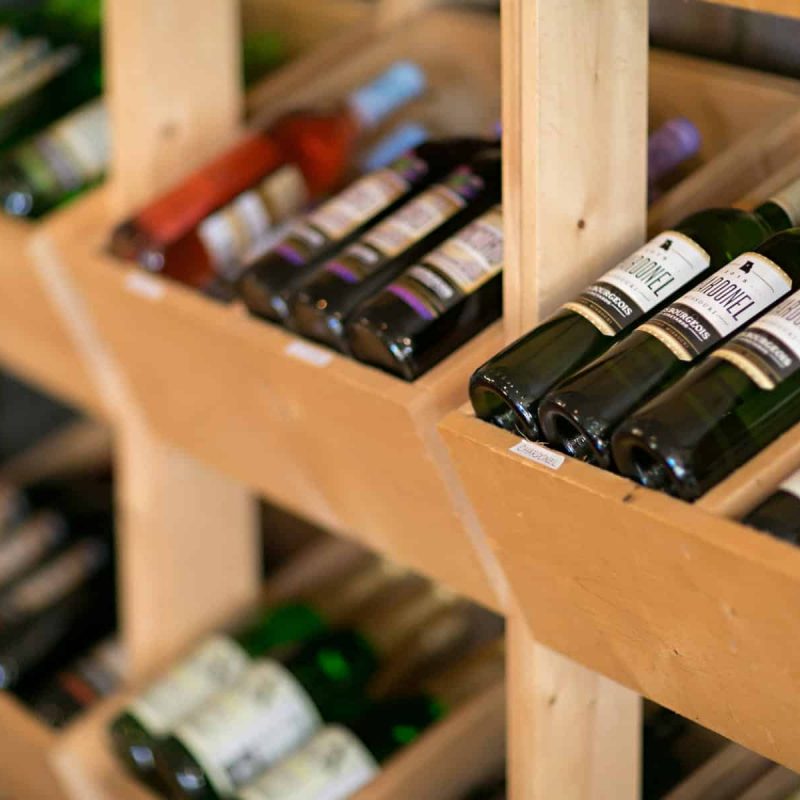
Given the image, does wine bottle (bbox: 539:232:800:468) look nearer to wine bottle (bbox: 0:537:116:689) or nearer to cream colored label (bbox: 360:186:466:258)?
cream colored label (bbox: 360:186:466:258)

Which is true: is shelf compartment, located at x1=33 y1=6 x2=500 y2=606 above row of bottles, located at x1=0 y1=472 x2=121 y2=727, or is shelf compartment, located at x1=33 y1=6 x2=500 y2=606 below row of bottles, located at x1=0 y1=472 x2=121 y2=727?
above

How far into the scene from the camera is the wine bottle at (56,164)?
148 centimetres

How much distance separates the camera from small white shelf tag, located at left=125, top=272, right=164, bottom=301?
3.86 ft

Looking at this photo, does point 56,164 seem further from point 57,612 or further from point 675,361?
A: point 675,361

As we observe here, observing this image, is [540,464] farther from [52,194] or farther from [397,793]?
[52,194]

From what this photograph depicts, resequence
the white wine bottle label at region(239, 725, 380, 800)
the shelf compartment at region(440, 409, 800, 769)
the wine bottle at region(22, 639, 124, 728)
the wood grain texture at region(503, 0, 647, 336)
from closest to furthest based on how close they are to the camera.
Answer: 1. the shelf compartment at region(440, 409, 800, 769)
2. the wood grain texture at region(503, 0, 647, 336)
3. the white wine bottle label at region(239, 725, 380, 800)
4. the wine bottle at region(22, 639, 124, 728)

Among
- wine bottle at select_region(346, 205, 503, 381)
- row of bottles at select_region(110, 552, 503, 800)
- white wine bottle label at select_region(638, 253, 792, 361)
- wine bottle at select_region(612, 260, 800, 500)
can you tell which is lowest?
row of bottles at select_region(110, 552, 503, 800)

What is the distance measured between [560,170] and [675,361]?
0.16 m

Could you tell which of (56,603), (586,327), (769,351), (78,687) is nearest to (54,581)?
(56,603)

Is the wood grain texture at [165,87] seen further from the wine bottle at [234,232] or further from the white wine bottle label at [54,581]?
the white wine bottle label at [54,581]

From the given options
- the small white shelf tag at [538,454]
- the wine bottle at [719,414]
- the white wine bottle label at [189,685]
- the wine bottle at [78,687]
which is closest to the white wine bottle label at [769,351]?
the wine bottle at [719,414]

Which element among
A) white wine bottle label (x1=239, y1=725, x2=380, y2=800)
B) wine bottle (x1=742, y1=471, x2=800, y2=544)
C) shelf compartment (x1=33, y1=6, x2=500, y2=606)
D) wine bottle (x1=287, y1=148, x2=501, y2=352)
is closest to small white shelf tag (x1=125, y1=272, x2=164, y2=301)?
shelf compartment (x1=33, y1=6, x2=500, y2=606)

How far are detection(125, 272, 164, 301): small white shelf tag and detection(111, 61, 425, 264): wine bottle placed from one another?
0.27 feet

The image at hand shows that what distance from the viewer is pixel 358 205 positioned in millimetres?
1143
